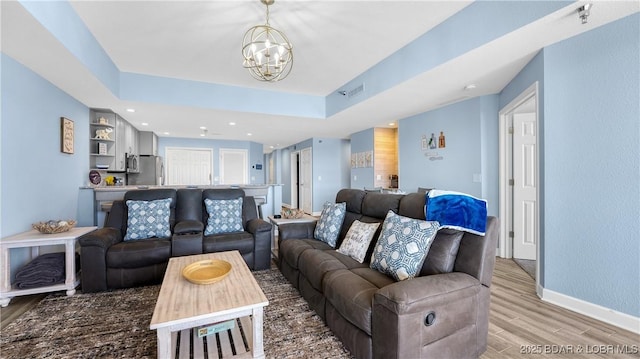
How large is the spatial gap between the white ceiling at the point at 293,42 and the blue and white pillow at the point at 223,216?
1.85 metres

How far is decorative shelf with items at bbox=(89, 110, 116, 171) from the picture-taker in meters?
4.44

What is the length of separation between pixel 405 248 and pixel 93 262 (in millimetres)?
2868

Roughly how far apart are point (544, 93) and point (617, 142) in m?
0.68

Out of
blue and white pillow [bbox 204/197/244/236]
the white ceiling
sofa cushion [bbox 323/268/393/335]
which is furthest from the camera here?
blue and white pillow [bbox 204/197/244/236]

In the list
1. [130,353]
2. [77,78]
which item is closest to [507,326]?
[130,353]

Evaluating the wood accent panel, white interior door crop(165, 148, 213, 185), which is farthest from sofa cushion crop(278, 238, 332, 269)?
white interior door crop(165, 148, 213, 185)

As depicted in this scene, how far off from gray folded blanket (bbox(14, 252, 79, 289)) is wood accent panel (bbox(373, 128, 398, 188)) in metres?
5.29

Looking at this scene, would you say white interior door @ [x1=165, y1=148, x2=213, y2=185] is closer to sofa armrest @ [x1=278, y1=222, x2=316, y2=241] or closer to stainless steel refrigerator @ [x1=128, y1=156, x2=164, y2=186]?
stainless steel refrigerator @ [x1=128, y1=156, x2=164, y2=186]

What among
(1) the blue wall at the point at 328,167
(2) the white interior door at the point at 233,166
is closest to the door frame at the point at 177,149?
(2) the white interior door at the point at 233,166

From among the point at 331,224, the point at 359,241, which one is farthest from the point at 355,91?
the point at 359,241

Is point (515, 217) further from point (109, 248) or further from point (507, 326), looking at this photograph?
point (109, 248)

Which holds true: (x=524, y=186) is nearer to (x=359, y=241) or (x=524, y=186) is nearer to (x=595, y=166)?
(x=595, y=166)

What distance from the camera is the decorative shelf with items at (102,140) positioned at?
4.44 m

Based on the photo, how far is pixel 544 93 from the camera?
8.11 feet
